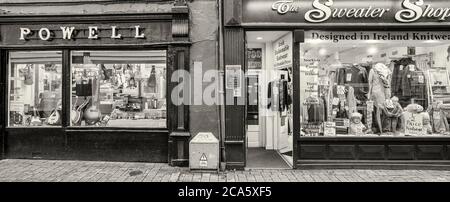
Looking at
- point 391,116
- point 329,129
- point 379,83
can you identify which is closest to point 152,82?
point 329,129

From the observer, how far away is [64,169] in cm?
780

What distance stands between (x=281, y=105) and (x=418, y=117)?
10.5 ft

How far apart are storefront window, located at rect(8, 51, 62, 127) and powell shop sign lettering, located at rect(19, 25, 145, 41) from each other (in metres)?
0.41

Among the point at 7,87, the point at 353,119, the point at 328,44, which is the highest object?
the point at 328,44

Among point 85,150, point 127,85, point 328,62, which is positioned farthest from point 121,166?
point 328,62

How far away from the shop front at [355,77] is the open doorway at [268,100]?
0.77 meters

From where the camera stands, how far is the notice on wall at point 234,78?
7.86 meters

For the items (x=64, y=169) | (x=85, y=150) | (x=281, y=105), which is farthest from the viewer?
(x=281, y=105)

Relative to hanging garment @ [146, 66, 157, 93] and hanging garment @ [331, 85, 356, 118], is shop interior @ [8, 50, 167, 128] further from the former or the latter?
hanging garment @ [331, 85, 356, 118]

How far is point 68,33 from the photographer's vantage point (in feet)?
27.4

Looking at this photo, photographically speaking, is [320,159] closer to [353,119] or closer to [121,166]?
[353,119]

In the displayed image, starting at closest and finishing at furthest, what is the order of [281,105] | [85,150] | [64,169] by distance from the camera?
1. [64,169]
2. [85,150]
3. [281,105]

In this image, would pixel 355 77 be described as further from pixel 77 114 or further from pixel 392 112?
pixel 77 114

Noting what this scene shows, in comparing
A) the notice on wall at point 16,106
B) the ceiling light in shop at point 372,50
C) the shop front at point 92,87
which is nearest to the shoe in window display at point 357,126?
the ceiling light in shop at point 372,50
